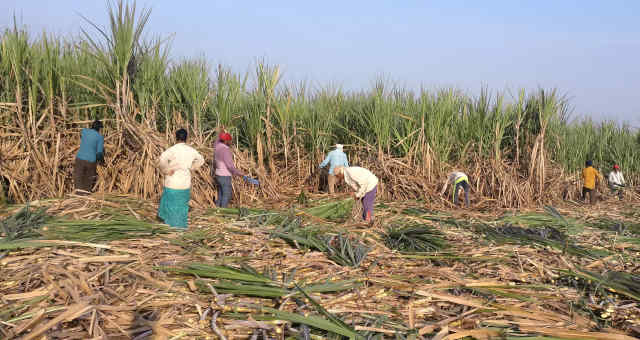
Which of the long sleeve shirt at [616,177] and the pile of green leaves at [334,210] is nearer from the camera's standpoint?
the pile of green leaves at [334,210]

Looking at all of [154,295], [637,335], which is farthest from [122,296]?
[637,335]

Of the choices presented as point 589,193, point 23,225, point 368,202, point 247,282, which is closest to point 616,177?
point 589,193

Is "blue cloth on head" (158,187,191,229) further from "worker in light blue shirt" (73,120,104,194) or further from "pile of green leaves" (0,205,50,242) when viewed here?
"worker in light blue shirt" (73,120,104,194)

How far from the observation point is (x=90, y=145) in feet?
19.2

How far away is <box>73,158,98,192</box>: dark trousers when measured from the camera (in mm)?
5883

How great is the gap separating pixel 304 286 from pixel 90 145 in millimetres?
4437

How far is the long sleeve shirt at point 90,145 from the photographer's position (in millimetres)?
5832

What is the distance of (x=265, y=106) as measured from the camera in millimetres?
7957

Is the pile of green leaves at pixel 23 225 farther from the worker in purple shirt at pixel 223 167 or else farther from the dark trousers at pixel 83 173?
the worker in purple shirt at pixel 223 167

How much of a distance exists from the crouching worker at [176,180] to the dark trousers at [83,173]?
2061mm

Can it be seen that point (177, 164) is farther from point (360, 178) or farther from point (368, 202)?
point (368, 202)

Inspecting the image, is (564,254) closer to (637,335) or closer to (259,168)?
(637,335)

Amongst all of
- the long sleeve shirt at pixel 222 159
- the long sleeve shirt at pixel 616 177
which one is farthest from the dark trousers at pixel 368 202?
the long sleeve shirt at pixel 616 177

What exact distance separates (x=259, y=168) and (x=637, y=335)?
6030 millimetres
